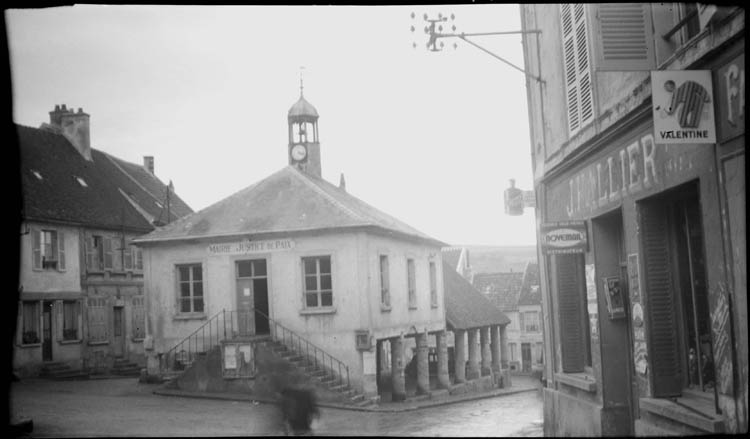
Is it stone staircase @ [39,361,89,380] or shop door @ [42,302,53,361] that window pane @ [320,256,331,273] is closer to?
stone staircase @ [39,361,89,380]

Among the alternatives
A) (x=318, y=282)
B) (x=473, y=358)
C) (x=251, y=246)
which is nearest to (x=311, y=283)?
(x=318, y=282)

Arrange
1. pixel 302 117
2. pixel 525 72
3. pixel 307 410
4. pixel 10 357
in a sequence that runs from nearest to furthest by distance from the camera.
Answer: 1. pixel 10 357
2. pixel 525 72
3. pixel 307 410
4. pixel 302 117

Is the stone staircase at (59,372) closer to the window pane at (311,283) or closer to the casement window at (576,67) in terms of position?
the window pane at (311,283)

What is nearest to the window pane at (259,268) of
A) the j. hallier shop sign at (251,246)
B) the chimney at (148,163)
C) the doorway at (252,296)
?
the doorway at (252,296)

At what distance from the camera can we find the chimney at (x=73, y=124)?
34500mm

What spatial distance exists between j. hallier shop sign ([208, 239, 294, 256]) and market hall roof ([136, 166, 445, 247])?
0.39 meters

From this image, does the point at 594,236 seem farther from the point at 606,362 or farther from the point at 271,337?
the point at 271,337

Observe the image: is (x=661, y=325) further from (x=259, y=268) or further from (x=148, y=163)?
(x=148, y=163)

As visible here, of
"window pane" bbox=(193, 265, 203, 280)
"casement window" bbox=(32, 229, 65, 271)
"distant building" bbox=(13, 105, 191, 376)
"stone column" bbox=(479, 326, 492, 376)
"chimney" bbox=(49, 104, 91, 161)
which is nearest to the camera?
"window pane" bbox=(193, 265, 203, 280)

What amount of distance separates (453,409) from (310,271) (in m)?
6.02

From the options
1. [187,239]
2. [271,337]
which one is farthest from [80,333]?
[271,337]

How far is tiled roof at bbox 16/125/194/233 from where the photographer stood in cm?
2931

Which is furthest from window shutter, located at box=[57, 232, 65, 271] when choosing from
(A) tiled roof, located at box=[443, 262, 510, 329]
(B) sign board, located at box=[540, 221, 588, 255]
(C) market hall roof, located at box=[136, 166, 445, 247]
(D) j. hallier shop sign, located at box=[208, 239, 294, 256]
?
(B) sign board, located at box=[540, 221, 588, 255]

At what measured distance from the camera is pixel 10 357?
724 centimetres
